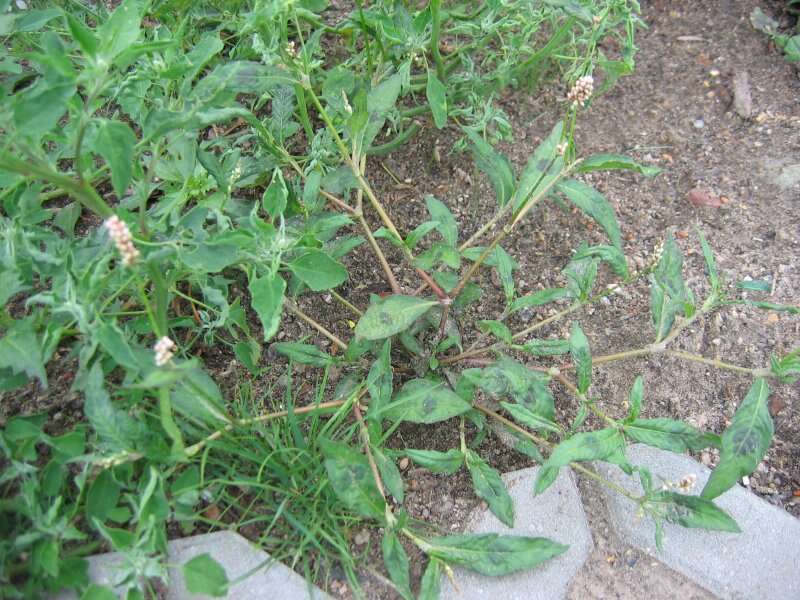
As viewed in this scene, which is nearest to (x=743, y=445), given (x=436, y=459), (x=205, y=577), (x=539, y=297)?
(x=539, y=297)

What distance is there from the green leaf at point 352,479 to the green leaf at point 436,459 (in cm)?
12

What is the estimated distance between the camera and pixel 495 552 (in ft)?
5.13

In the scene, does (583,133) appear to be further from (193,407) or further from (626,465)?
(193,407)

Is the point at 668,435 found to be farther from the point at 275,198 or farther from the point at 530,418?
the point at 275,198

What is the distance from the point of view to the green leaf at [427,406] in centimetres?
166

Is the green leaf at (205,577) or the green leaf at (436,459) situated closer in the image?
the green leaf at (205,577)

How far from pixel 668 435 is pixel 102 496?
121 cm

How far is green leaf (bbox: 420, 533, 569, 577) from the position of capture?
155 cm

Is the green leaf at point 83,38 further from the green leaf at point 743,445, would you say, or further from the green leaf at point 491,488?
the green leaf at point 743,445

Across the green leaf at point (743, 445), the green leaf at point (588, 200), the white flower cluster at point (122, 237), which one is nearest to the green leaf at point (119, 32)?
the white flower cluster at point (122, 237)

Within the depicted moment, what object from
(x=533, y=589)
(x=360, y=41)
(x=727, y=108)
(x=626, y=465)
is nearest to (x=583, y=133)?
(x=727, y=108)

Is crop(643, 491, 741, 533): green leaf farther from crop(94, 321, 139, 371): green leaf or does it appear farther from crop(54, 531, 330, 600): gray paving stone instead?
crop(94, 321, 139, 371): green leaf

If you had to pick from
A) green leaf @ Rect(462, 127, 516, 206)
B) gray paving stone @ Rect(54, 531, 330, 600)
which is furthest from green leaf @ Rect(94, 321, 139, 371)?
green leaf @ Rect(462, 127, 516, 206)

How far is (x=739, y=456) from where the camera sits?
1.46 m
